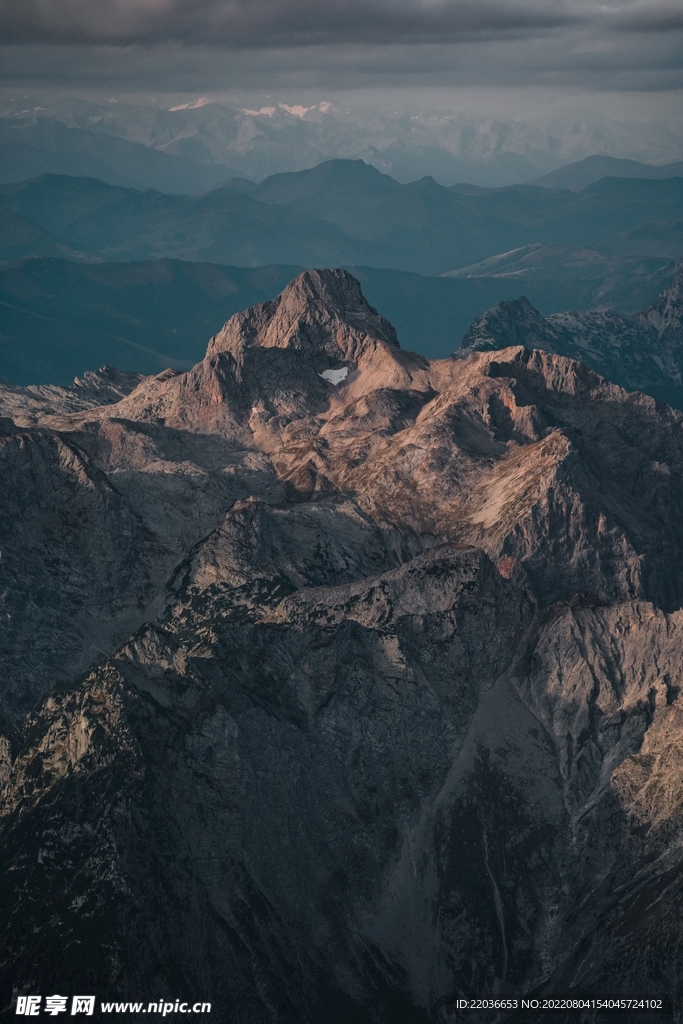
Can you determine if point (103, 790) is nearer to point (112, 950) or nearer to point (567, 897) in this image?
point (112, 950)

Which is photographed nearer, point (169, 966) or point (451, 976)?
point (169, 966)

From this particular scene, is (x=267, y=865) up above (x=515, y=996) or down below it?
above

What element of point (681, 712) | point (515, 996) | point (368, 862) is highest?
point (681, 712)

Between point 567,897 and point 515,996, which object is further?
point 567,897

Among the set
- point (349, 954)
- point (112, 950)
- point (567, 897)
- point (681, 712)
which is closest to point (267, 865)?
point (349, 954)

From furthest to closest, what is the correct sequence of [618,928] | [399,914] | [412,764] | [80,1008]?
[412,764]
[399,914]
[618,928]
[80,1008]

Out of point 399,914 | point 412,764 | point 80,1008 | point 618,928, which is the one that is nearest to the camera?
point 80,1008

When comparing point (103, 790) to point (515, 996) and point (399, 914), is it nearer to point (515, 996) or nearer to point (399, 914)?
point (399, 914)

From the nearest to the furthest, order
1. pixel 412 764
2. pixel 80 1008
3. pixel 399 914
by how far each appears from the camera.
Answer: pixel 80 1008, pixel 399 914, pixel 412 764

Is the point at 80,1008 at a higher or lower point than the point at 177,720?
lower

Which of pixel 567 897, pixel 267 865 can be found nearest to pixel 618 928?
pixel 567 897
